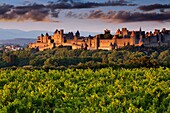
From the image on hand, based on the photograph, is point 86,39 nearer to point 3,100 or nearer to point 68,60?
point 68,60

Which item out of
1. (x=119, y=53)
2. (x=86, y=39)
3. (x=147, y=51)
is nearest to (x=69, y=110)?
(x=119, y=53)

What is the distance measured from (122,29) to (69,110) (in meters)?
135

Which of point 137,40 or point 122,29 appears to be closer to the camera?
point 137,40

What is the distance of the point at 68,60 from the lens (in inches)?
3066

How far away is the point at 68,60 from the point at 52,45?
6638 cm

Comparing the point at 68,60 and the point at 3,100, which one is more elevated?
the point at 3,100

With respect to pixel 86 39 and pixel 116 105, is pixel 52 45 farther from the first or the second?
pixel 116 105

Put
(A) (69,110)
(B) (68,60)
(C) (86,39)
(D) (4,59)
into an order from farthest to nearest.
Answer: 1. (C) (86,39)
2. (D) (4,59)
3. (B) (68,60)
4. (A) (69,110)

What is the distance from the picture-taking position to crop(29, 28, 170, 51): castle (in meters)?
129

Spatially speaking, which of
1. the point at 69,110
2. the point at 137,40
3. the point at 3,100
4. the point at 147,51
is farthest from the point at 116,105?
the point at 137,40

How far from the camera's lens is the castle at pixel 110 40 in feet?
423

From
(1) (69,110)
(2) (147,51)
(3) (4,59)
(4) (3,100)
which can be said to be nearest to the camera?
(1) (69,110)

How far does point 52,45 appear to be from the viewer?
144 meters

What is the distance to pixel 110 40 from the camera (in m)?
131
